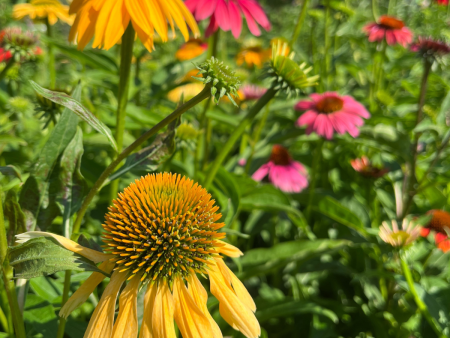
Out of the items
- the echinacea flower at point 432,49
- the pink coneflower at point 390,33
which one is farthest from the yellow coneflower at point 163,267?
the pink coneflower at point 390,33

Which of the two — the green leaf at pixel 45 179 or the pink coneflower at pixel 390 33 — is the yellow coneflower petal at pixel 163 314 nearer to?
the green leaf at pixel 45 179

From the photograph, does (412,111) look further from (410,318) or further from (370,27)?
(410,318)

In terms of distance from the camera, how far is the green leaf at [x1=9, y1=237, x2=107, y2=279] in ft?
1.60

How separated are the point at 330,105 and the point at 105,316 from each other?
1.07 m

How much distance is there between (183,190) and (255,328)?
24cm

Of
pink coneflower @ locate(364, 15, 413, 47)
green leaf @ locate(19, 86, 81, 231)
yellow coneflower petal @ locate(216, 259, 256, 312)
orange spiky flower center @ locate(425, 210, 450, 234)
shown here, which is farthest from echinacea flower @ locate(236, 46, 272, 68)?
yellow coneflower petal @ locate(216, 259, 256, 312)

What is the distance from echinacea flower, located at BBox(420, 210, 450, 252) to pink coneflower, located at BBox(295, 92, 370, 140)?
1.26 ft

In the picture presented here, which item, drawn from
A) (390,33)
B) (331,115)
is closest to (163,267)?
(331,115)

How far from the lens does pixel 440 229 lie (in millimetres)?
1226

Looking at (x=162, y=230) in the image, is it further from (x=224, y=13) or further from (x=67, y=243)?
(x=224, y=13)

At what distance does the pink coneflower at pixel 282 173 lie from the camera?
1.39 meters

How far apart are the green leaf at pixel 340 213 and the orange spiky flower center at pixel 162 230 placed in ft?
2.44

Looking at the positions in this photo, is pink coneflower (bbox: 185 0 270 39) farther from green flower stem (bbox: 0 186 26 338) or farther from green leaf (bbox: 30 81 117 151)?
green flower stem (bbox: 0 186 26 338)

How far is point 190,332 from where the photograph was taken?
0.51 m
